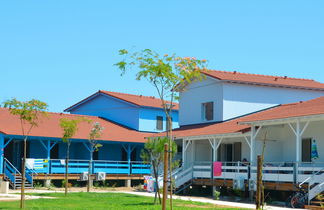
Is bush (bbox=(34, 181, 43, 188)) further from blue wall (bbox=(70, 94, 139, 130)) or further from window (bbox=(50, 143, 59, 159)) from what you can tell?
blue wall (bbox=(70, 94, 139, 130))

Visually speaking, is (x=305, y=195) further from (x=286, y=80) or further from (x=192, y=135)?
(x=286, y=80)

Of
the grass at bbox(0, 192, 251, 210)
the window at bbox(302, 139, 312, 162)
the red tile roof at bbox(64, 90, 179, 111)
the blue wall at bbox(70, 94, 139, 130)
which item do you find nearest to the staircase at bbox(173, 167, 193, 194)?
the window at bbox(302, 139, 312, 162)

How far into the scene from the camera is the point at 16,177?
34719 mm

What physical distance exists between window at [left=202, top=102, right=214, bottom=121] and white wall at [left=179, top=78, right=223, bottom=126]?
10.5 inches

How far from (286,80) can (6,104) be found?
2421 centimetres

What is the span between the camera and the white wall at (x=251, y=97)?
3694cm

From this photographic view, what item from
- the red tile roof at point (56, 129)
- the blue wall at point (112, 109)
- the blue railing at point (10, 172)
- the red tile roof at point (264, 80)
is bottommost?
the blue railing at point (10, 172)

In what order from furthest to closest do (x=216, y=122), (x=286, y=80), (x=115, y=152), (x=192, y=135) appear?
(x=115, y=152) < (x=286, y=80) < (x=216, y=122) < (x=192, y=135)

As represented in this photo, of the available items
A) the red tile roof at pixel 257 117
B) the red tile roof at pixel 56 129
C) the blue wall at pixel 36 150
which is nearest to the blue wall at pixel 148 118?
the red tile roof at pixel 56 129

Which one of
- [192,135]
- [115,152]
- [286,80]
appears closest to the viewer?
[192,135]

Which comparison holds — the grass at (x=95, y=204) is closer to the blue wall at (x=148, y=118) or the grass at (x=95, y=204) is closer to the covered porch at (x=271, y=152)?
the covered porch at (x=271, y=152)

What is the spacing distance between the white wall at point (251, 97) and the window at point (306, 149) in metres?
8.86

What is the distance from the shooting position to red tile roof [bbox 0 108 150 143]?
120ft

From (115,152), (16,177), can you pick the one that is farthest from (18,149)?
(115,152)
